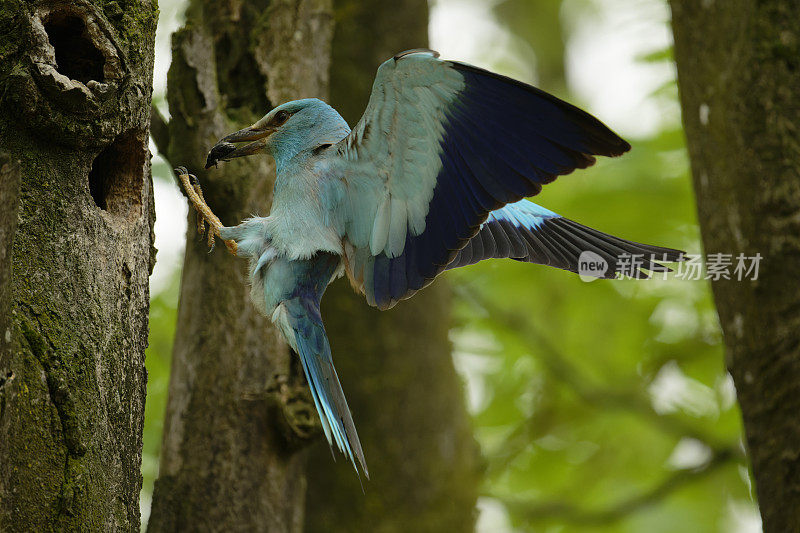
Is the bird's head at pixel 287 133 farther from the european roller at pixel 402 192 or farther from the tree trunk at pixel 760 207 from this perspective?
the tree trunk at pixel 760 207

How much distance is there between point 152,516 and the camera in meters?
3.92

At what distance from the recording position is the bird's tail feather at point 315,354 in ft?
10.9

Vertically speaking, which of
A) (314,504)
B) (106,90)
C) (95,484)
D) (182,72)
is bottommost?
(314,504)

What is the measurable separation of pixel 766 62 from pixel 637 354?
3847mm

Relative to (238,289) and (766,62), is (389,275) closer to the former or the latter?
(238,289)

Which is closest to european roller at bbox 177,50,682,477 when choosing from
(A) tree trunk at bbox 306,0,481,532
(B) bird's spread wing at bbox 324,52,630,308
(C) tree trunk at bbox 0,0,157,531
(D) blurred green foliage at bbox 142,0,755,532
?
(B) bird's spread wing at bbox 324,52,630,308

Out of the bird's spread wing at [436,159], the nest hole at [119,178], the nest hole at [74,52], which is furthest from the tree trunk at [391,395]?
the nest hole at [74,52]

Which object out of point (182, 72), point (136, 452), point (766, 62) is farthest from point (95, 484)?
point (766, 62)

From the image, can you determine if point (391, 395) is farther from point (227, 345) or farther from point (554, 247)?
point (554, 247)

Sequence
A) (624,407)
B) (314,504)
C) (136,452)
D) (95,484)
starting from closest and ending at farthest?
(95,484) < (136,452) < (314,504) < (624,407)

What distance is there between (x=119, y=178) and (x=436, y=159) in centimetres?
119

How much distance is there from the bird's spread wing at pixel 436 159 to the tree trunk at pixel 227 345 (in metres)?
0.83

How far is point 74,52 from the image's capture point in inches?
108

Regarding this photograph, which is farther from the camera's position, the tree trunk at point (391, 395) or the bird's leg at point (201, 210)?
the tree trunk at point (391, 395)
